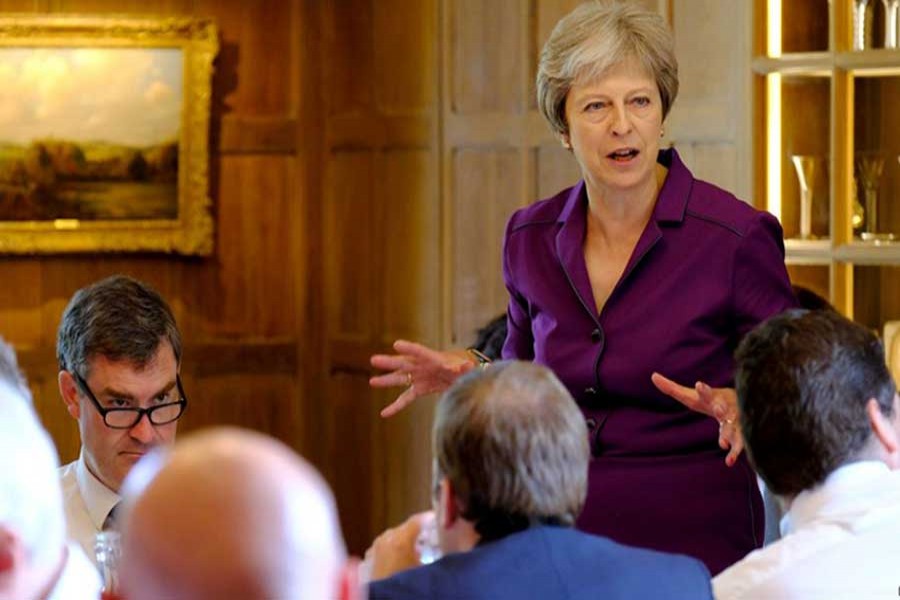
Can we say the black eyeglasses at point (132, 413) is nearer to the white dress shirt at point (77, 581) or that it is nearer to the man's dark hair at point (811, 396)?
the white dress shirt at point (77, 581)

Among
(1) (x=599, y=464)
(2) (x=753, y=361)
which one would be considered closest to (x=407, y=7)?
(1) (x=599, y=464)

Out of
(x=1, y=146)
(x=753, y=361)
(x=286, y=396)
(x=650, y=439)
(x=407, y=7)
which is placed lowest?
(x=286, y=396)

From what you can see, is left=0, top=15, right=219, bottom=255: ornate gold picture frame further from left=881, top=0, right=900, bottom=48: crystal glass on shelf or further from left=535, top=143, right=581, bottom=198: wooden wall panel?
left=881, top=0, right=900, bottom=48: crystal glass on shelf

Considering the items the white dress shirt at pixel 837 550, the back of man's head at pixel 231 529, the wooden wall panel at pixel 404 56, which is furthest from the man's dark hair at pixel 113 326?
the wooden wall panel at pixel 404 56

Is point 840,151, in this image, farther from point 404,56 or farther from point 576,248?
point 404,56

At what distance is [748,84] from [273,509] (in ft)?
14.0

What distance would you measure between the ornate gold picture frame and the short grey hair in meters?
4.06

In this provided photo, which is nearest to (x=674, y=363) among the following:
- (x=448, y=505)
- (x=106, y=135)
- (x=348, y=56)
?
(x=448, y=505)

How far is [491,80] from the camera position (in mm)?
6277

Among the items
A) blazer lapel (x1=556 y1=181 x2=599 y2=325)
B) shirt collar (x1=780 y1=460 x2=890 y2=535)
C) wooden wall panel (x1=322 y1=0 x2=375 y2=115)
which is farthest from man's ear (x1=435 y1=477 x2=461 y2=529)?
wooden wall panel (x1=322 y1=0 x2=375 y2=115)

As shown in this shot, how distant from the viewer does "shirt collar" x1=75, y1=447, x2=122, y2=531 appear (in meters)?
3.14

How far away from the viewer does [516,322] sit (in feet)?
10.6

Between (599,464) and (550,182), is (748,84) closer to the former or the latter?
(550,182)

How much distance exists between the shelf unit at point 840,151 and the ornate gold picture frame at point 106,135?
280 centimetres
